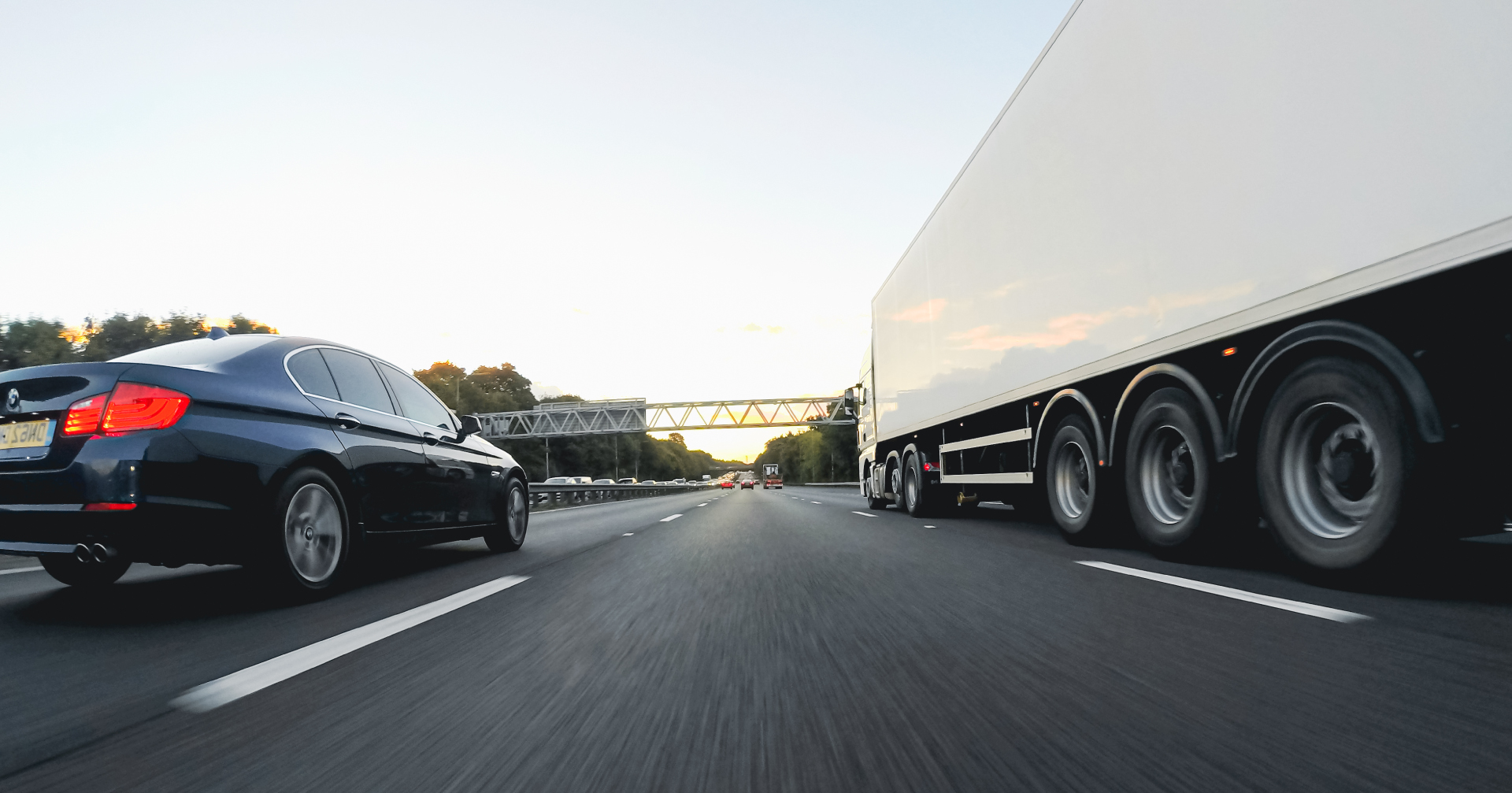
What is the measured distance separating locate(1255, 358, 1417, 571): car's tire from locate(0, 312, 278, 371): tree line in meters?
62.6

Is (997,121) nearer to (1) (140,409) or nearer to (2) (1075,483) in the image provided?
(2) (1075,483)

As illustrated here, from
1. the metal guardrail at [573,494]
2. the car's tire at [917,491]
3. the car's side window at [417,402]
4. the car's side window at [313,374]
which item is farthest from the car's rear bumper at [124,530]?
the metal guardrail at [573,494]

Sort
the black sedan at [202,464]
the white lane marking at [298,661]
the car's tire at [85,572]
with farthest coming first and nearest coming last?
the car's tire at [85,572] < the black sedan at [202,464] < the white lane marking at [298,661]

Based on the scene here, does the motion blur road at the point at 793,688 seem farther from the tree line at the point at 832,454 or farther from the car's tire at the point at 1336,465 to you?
the tree line at the point at 832,454

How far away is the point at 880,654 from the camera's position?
3680 mm

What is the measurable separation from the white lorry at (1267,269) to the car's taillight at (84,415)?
6.36 m

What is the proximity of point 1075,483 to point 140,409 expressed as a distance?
24.2 ft

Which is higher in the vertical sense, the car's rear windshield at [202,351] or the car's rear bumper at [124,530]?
Answer: the car's rear windshield at [202,351]

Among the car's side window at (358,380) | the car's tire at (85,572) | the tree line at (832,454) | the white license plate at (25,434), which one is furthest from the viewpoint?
the tree line at (832,454)

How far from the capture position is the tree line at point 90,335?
2376 inches

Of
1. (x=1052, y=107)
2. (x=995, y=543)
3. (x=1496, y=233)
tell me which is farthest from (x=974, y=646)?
(x=1052, y=107)

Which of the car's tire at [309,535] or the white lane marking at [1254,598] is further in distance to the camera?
the car's tire at [309,535]

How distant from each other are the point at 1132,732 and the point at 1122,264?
515cm

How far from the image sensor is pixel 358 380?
6730 mm
